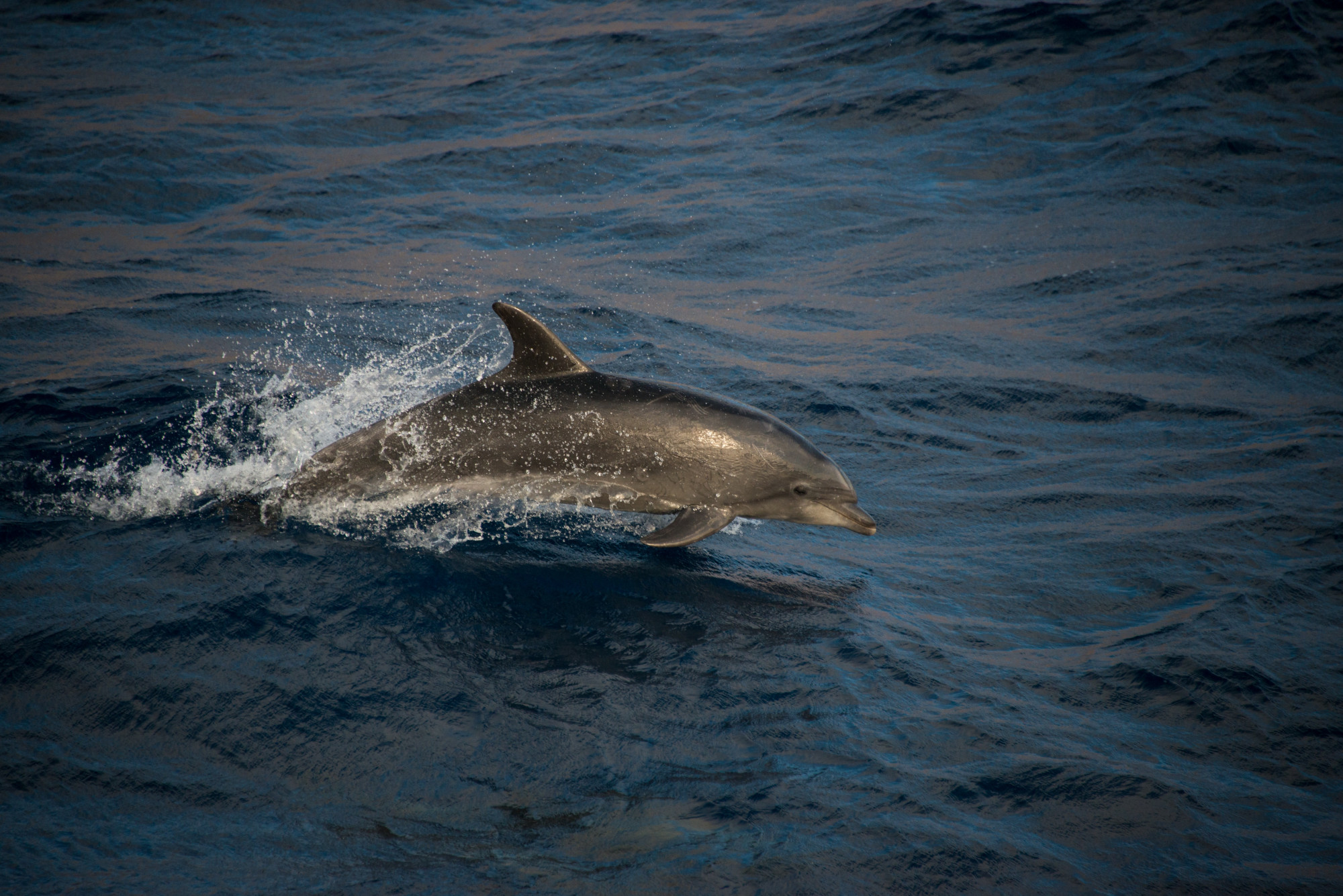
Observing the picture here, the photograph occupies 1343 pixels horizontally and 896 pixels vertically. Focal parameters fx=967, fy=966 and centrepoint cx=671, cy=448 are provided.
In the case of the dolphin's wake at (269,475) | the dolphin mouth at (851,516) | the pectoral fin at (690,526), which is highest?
the dolphin's wake at (269,475)

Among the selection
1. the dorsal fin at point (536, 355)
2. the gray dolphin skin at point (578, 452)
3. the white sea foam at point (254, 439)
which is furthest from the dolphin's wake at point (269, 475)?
the dorsal fin at point (536, 355)

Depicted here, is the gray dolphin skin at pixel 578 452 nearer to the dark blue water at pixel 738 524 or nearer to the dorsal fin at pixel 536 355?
the dorsal fin at pixel 536 355

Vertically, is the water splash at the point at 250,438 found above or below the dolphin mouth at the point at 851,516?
above

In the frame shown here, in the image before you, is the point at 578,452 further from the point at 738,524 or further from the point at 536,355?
the point at 738,524

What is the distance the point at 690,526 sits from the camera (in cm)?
624

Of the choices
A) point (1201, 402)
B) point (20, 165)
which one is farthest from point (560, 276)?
point (20, 165)

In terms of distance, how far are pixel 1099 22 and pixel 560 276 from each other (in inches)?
478

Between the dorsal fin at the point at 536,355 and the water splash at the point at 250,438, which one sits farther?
the water splash at the point at 250,438

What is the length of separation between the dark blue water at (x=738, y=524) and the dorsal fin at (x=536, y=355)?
1.15m

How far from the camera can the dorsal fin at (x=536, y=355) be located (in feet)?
20.3

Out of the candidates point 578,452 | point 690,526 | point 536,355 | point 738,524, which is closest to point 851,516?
point 690,526

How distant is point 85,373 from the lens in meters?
8.73

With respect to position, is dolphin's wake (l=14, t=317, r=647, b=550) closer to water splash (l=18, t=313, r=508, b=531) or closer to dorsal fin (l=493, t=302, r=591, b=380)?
water splash (l=18, t=313, r=508, b=531)

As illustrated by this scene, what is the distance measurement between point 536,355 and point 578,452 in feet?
2.26
